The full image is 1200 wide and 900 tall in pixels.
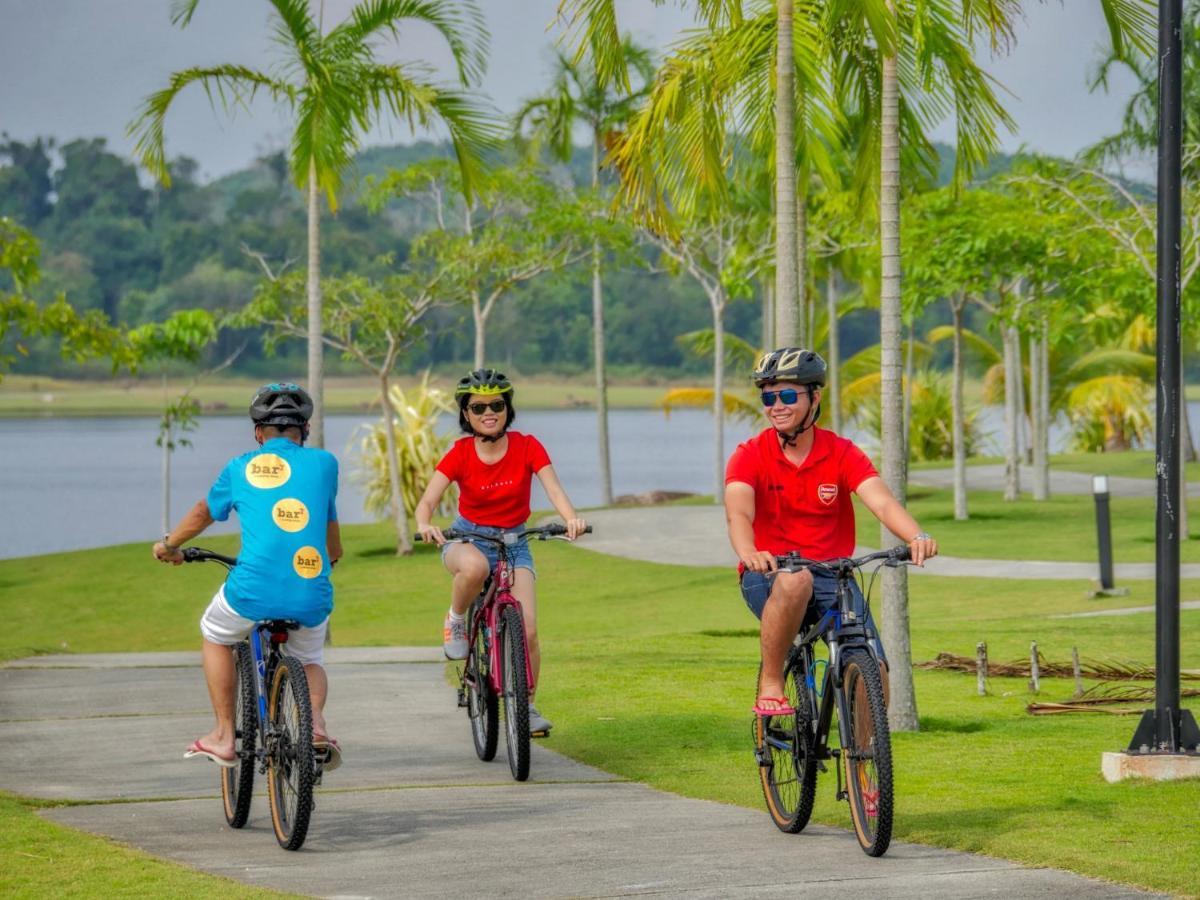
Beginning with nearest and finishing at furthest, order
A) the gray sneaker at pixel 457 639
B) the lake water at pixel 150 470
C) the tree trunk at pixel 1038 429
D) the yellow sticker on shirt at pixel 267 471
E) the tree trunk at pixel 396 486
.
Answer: the yellow sticker on shirt at pixel 267 471 < the gray sneaker at pixel 457 639 < the tree trunk at pixel 396 486 < the tree trunk at pixel 1038 429 < the lake water at pixel 150 470

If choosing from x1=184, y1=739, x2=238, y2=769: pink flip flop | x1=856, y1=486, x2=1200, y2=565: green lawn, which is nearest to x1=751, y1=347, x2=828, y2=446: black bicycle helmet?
x1=184, y1=739, x2=238, y2=769: pink flip flop

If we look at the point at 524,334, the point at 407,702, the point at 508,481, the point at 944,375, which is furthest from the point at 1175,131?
the point at 524,334

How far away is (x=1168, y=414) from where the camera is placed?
28.6ft

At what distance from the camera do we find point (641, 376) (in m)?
131

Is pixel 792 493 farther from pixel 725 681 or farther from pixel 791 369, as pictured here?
pixel 725 681

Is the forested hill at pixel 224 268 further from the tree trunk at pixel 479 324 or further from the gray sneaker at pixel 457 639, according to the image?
the gray sneaker at pixel 457 639

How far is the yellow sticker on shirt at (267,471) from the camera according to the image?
754cm

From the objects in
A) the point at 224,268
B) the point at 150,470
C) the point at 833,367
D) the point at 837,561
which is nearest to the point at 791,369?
the point at 837,561

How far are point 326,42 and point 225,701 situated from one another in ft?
39.8

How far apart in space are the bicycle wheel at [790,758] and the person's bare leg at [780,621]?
59mm

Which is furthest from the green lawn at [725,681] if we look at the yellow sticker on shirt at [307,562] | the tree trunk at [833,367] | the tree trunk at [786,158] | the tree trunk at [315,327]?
the tree trunk at [833,367]

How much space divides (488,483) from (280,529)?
2.29m

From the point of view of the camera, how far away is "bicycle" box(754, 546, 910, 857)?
6.84 metres

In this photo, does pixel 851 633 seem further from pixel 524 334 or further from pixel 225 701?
pixel 524 334
